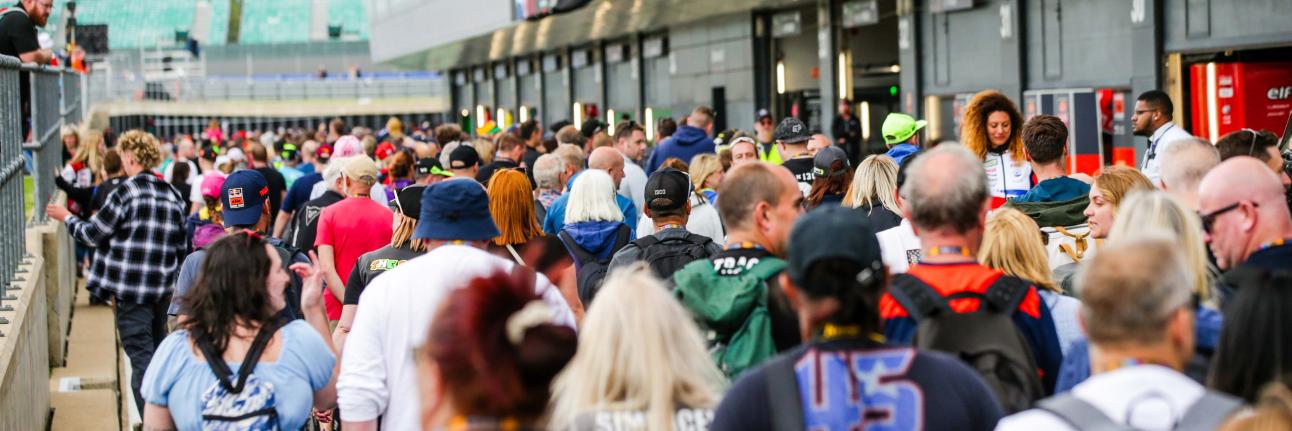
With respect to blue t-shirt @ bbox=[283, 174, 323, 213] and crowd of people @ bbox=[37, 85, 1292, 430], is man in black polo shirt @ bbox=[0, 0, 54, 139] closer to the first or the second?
blue t-shirt @ bbox=[283, 174, 323, 213]

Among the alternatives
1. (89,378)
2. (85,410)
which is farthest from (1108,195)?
(89,378)

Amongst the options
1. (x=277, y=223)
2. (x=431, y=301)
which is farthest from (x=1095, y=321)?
(x=277, y=223)

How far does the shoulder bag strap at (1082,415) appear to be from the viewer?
313cm

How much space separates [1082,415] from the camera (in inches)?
124

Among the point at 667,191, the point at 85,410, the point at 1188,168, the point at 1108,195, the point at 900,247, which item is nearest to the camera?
the point at 1188,168

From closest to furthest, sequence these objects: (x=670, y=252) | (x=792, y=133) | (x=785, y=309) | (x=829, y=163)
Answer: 1. (x=785, y=309)
2. (x=670, y=252)
3. (x=829, y=163)
4. (x=792, y=133)

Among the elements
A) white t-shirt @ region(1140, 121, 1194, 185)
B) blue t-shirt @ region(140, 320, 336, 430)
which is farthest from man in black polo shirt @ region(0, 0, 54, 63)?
white t-shirt @ region(1140, 121, 1194, 185)

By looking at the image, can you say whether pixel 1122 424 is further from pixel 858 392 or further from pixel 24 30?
pixel 24 30

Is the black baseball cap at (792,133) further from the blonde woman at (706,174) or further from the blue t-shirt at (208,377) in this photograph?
the blue t-shirt at (208,377)

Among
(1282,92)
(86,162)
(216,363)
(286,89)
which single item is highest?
(286,89)

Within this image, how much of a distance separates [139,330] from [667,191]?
448cm

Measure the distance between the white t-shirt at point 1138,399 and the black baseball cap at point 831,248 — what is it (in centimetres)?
57

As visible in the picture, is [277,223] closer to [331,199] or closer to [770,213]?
[331,199]

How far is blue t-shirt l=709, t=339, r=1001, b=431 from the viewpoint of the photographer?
11.5 ft
